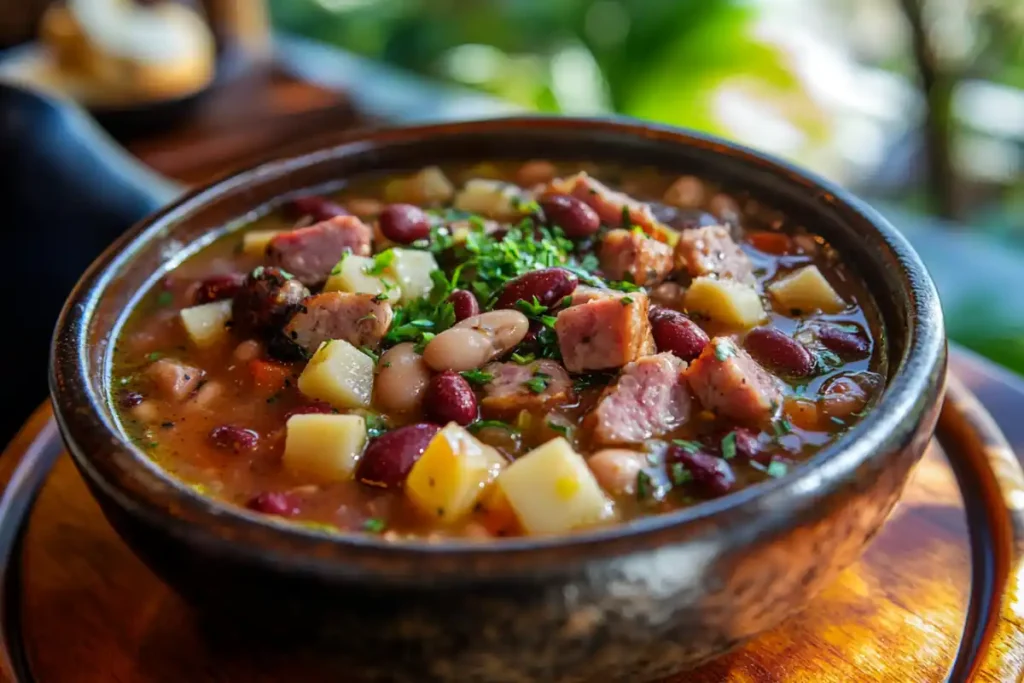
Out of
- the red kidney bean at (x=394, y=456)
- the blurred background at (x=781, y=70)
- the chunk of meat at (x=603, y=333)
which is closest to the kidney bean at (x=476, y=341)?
the chunk of meat at (x=603, y=333)

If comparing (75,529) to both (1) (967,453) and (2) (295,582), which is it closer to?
(2) (295,582)

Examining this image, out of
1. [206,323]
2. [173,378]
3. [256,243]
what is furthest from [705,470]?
[256,243]

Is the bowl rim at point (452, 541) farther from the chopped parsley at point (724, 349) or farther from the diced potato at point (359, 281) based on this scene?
the diced potato at point (359, 281)

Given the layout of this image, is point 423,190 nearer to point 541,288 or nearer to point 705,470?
point 541,288

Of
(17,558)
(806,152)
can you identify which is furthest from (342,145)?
(806,152)

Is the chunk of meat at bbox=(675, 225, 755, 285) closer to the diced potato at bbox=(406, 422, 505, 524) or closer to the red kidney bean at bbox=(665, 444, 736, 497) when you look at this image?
the red kidney bean at bbox=(665, 444, 736, 497)

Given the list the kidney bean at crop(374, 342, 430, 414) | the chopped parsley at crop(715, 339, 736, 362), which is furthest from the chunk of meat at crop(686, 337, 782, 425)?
the kidney bean at crop(374, 342, 430, 414)
